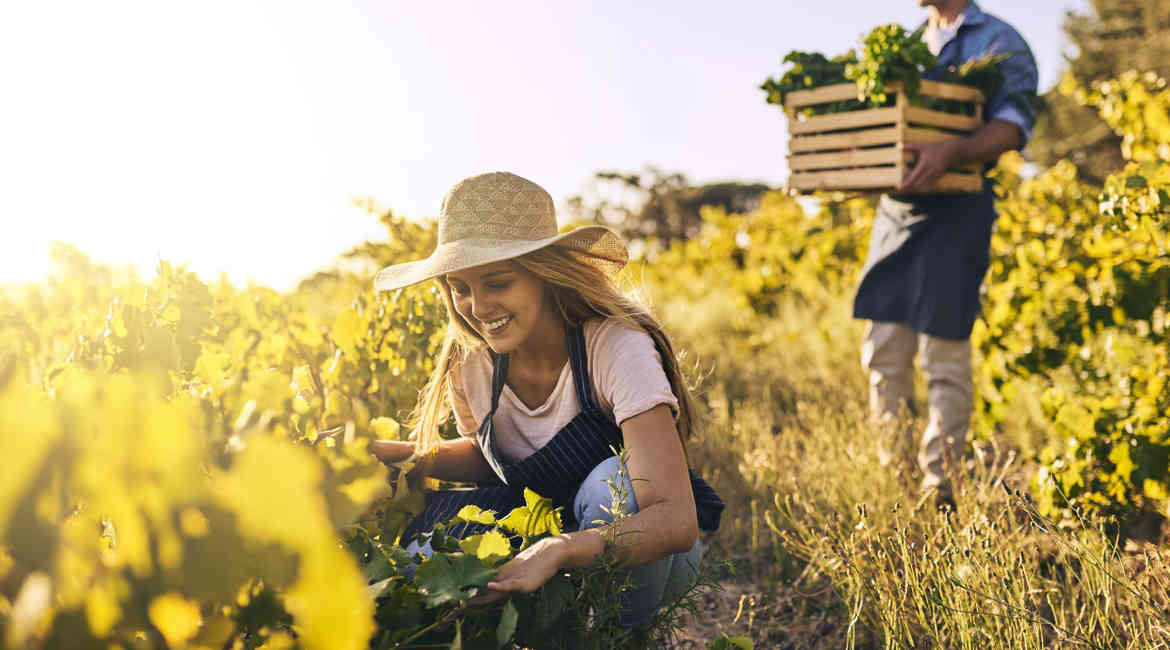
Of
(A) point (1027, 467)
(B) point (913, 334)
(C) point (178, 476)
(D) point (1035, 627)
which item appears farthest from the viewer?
(A) point (1027, 467)

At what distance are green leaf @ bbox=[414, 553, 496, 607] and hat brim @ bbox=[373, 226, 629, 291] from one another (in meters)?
0.73

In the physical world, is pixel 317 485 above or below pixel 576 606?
above

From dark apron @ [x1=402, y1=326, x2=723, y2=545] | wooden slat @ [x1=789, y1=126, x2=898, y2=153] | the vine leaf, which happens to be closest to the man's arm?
wooden slat @ [x1=789, y1=126, x2=898, y2=153]

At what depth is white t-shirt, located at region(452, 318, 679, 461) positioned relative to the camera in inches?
65.9

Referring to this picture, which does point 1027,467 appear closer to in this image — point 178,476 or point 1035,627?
point 1035,627

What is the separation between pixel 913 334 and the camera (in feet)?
10.6

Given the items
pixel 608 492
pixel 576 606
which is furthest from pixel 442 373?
pixel 576 606

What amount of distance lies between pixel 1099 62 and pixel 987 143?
78.6 feet

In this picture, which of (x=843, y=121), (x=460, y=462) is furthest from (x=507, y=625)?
(x=843, y=121)

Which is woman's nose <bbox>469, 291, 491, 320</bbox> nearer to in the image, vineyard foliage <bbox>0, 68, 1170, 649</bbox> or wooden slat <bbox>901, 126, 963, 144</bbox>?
vineyard foliage <bbox>0, 68, 1170, 649</bbox>

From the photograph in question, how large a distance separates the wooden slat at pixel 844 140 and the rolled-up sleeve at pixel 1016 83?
40cm

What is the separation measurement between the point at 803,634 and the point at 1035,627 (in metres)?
0.85

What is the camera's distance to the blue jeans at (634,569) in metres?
1.69

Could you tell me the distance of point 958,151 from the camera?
2.89m
